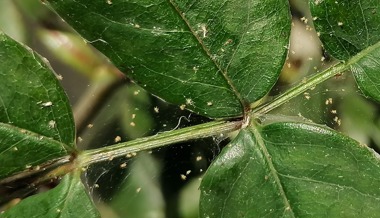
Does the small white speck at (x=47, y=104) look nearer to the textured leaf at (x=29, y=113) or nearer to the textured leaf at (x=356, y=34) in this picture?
the textured leaf at (x=29, y=113)

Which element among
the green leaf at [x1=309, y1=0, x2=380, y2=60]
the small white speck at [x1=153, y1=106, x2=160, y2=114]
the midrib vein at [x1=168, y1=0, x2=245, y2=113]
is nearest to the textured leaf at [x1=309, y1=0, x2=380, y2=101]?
the green leaf at [x1=309, y1=0, x2=380, y2=60]

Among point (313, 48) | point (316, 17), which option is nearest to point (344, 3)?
point (316, 17)

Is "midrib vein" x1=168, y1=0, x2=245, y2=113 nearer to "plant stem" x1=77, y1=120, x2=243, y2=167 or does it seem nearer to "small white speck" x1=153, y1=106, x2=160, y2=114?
"plant stem" x1=77, y1=120, x2=243, y2=167

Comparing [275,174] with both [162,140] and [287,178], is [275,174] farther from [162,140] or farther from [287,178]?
[162,140]

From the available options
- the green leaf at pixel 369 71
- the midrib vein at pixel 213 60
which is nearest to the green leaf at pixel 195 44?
the midrib vein at pixel 213 60

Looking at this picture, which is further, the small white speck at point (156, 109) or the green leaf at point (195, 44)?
the small white speck at point (156, 109)

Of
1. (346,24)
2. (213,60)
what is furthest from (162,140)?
(346,24)
